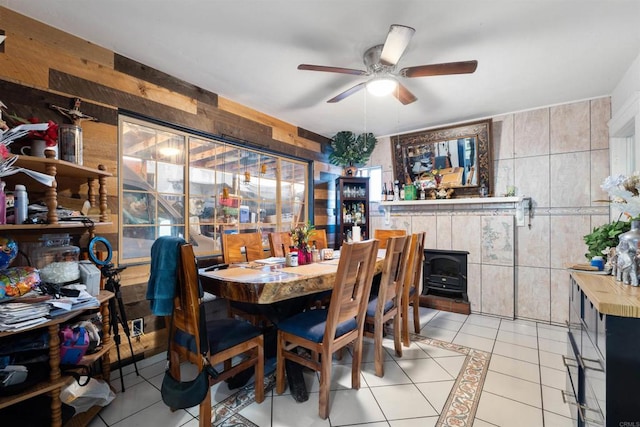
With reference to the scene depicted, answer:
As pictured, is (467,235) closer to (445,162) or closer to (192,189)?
(445,162)

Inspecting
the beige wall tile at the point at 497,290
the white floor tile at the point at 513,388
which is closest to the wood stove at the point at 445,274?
the beige wall tile at the point at 497,290

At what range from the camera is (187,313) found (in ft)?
5.13

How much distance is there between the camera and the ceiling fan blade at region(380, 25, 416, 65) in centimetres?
163

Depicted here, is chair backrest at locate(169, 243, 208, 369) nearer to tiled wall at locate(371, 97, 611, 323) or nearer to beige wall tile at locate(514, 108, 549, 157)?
tiled wall at locate(371, 97, 611, 323)

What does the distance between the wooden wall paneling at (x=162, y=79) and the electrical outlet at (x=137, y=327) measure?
2014 millimetres

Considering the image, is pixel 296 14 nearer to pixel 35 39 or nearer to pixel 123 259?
pixel 35 39

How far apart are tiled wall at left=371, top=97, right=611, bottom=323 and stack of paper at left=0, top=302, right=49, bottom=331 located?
398 centimetres

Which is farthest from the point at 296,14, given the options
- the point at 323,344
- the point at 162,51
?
the point at 323,344

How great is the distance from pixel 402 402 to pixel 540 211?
2.84 metres

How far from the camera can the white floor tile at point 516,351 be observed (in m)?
2.44

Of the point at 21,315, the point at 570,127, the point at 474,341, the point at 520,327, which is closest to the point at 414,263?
the point at 474,341

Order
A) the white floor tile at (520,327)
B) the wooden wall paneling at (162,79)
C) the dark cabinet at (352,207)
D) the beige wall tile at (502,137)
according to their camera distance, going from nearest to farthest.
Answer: the wooden wall paneling at (162,79)
the white floor tile at (520,327)
the beige wall tile at (502,137)
the dark cabinet at (352,207)

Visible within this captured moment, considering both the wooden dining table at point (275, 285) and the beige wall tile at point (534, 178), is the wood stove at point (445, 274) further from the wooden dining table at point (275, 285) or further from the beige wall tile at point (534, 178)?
the wooden dining table at point (275, 285)

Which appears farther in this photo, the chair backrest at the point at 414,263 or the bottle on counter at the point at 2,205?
the chair backrest at the point at 414,263
